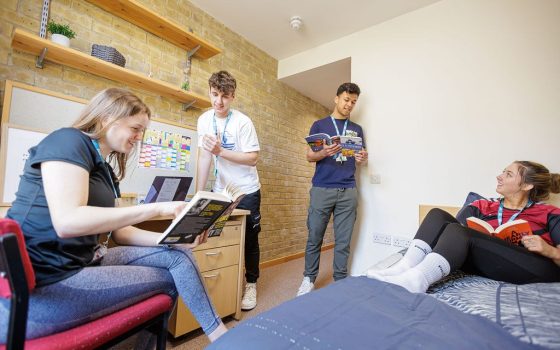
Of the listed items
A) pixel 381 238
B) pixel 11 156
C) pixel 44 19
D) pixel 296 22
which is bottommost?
pixel 381 238

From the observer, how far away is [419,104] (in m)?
2.18

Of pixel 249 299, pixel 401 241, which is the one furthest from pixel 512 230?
pixel 249 299

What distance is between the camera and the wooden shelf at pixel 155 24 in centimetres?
176

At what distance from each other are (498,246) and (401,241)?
3.44 feet

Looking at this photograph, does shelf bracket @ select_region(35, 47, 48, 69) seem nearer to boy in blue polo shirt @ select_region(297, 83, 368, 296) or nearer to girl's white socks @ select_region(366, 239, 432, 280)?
boy in blue polo shirt @ select_region(297, 83, 368, 296)

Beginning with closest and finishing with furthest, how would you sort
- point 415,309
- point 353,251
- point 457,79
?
point 415,309 < point 457,79 < point 353,251

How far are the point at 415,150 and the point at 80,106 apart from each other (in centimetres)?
243

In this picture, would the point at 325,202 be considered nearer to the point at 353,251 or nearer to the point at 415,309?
the point at 353,251

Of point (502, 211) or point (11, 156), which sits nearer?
point (11, 156)

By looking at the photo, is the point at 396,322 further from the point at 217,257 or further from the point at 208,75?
the point at 208,75

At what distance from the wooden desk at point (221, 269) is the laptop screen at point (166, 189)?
15 centimetres

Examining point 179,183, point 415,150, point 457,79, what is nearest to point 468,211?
point 415,150

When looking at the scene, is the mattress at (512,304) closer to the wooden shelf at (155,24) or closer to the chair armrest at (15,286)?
the chair armrest at (15,286)

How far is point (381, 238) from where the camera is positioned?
89.7 inches
